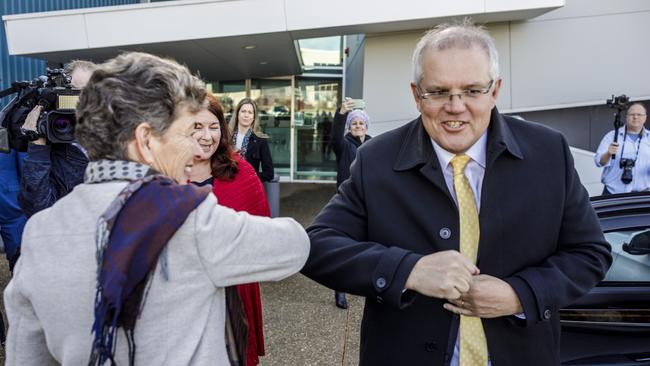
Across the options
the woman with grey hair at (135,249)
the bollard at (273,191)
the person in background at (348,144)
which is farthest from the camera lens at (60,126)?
the bollard at (273,191)

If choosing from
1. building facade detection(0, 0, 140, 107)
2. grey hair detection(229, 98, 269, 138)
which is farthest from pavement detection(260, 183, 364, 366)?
building facade detection(0, 0, 140, 107)

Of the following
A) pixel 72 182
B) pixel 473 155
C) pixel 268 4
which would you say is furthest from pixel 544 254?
pixel 268 4

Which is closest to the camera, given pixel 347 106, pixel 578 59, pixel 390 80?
pixel 347 106

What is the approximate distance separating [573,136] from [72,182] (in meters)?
9.02

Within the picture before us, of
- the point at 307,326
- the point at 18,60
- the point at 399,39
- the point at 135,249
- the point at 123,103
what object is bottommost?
the point at 307,326

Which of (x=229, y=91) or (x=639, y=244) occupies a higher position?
(x=229, y=91)

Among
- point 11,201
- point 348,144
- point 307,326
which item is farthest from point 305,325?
point 11,201

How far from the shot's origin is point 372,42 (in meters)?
9.67

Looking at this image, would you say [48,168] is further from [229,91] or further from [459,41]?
[229,91]

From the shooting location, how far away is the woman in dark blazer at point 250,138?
570 centimetres

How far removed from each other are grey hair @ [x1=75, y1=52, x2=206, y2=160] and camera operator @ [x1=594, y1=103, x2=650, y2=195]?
21.1ft

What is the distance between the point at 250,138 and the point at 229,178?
116 inches

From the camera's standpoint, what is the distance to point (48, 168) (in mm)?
2996

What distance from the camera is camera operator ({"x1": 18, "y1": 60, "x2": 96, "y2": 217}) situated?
296 cm
